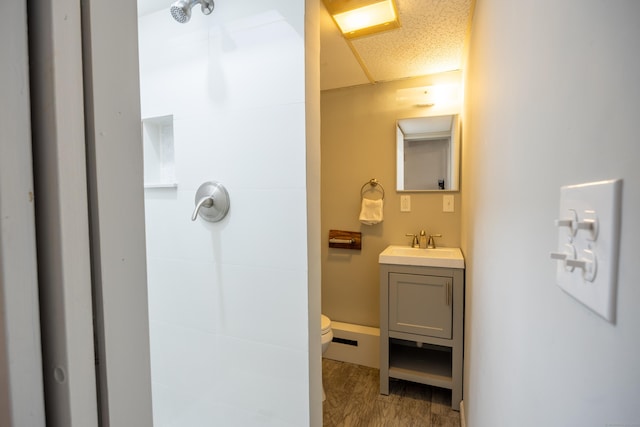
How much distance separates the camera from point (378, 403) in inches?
70.1

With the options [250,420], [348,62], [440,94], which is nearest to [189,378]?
[250,420]

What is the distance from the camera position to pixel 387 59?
1.88 m

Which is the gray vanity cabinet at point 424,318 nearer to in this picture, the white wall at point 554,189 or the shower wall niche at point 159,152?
the white wall at point 554,189

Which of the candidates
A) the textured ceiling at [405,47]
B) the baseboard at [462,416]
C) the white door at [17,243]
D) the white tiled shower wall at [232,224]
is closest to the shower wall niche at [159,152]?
the white tiled shower wall at [232,224]

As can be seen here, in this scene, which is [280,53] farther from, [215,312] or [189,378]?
[189,378]

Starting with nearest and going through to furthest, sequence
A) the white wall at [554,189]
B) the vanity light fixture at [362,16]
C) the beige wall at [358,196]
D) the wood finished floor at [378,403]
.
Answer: the white wall at [554,189] → the vanity light fixture at [362,16] → the wood finished floor at [378,403] → the beige wall at [358,196]

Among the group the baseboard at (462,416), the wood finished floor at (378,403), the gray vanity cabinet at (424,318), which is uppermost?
the gray vanity cabinet at (424,318)

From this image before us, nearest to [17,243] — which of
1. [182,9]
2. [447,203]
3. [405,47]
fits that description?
[182,9]

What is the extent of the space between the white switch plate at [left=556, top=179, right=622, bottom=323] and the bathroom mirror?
1860mm

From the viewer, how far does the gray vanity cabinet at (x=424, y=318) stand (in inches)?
67.7

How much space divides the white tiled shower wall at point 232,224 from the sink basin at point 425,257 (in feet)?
3.10

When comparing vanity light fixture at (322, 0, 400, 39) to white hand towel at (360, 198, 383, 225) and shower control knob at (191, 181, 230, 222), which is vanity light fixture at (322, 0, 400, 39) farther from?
white hand towel at (360, 198, 383, 225)

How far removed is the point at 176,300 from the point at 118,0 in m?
1.27

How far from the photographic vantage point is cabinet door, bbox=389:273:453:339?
1.75 m
